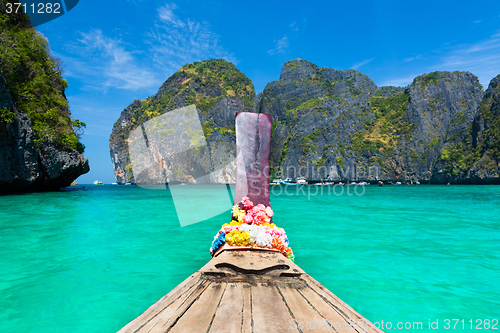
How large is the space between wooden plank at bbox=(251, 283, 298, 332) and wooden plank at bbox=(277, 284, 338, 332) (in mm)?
72

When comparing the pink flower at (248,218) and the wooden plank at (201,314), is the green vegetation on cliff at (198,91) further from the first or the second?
the wooden plank at (201,314)

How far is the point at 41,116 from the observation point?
30672mm

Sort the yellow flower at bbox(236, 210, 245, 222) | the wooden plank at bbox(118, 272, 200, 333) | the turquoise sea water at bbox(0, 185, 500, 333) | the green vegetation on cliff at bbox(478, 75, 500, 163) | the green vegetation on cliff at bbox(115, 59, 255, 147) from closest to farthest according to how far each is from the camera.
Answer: the wooden plank at bbox(118, 272, 200, 333) < the turquoise sea water at bbox(0, 185, 500, 333) < the yellow flower at bbox(236, 210, 245, 222) < the green vegetation on cliff at bbox(478, 75, 500, 163) < the green vegetation on cliff at bbox(115, 59, 255, 147)

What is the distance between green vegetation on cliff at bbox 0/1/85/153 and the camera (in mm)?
26016

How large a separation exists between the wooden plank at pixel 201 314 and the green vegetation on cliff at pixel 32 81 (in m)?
31.8

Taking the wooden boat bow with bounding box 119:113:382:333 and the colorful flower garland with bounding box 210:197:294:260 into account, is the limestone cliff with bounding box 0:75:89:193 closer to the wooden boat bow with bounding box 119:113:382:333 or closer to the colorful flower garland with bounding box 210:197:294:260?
the colorful flower garland with bounding box 210:197:294:260

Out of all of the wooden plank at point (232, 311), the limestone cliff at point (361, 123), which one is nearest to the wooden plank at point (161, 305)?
the wooden plank at point (232, 311)

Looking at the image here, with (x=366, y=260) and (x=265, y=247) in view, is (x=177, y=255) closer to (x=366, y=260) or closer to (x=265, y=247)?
(x=265, y=247)

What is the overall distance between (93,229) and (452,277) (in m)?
14.6

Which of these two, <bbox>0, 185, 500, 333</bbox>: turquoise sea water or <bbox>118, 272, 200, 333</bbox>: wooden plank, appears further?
<bbox>0, 185, 500, 333</bbox>: turquoise sea water

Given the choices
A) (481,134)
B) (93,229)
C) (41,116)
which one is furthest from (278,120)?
(93,229)

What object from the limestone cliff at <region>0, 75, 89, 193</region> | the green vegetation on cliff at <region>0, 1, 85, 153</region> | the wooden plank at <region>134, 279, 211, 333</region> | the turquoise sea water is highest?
the green vegetation on cliff at <region>0, 1, 85, 153</region>

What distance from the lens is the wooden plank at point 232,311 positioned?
2341 mm

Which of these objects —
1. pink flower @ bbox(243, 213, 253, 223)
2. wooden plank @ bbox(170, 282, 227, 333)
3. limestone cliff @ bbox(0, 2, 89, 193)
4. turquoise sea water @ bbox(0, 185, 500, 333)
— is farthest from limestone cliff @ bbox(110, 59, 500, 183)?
wooden plank @ bbox(170, 282, 227, 333)
